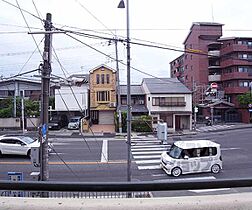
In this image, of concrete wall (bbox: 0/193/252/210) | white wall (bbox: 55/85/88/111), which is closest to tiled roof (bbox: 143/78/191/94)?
white wall (bbox: 55/85/88/111)

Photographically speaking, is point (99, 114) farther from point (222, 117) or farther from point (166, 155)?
point (166, 155)

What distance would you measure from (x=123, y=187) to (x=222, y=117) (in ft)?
121

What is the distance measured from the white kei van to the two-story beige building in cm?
2038

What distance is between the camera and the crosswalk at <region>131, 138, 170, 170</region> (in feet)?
43.6

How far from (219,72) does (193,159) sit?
103 feet

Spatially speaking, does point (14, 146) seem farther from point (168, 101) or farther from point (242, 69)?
point (242, 69)

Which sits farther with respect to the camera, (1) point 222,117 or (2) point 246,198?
(1) point 222,117

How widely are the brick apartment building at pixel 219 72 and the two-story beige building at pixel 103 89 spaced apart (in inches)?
438

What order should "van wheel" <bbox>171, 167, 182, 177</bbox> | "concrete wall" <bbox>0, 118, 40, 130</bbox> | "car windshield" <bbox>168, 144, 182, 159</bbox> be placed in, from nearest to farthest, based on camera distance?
"van wheel" <bbox>171, 167, 182, 177</bbox>, "car windshield" <bbox>168, 144, 182, 159</bbox>, "concrete wall" <bbox>0, 118, 40, 130</bbox>

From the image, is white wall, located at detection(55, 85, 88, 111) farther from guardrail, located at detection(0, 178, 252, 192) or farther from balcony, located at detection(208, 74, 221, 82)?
guardrail, located at detection(0, 178, 252, 192)

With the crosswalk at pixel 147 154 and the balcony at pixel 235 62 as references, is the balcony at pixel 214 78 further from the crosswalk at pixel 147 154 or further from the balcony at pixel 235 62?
the crosswalk at pixel 147 154

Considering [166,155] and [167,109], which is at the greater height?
[167,109]

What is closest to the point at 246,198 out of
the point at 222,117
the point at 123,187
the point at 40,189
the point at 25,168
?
the point at 123,187

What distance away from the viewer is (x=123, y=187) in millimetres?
2146
